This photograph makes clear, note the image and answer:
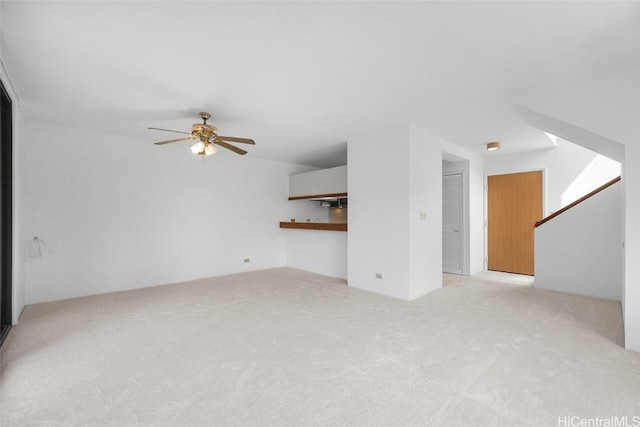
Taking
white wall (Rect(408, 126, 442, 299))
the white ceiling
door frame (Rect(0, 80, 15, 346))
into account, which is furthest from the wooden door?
door frame (Rect(0, 80, 15, 346))

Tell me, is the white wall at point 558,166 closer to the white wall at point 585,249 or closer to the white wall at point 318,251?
the white wall at point 585,249

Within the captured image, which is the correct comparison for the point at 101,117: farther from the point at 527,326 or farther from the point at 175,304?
the point at 527,326

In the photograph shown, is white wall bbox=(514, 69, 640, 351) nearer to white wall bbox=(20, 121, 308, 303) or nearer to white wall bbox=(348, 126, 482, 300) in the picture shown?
white wall bbox=(348, 126, 482, 300)

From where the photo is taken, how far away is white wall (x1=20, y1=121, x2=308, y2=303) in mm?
3850

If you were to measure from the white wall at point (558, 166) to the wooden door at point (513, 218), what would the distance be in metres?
0.13

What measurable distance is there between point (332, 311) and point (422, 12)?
2992mm

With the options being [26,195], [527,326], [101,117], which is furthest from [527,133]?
[26,195]

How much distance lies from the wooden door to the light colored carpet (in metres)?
1.73

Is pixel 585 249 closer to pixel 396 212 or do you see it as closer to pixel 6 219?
pixel 396 212

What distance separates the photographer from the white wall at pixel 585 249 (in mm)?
3873

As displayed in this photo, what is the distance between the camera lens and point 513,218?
550 cm

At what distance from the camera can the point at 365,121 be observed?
3719mm
